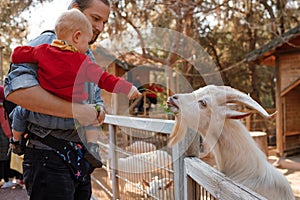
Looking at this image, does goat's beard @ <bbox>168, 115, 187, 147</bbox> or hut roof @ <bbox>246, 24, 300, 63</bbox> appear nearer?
goat's beard @ <bbox>168, 115, 187, 147</bbox>

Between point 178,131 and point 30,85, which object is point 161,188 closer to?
point 178,131

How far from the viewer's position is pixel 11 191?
497 centimetres

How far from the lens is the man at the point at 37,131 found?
1237mm

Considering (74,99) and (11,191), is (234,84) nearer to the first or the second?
(11,191)

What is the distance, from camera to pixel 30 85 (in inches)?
48.8

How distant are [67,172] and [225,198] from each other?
0.68 meters

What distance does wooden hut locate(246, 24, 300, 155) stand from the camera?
24.7ft

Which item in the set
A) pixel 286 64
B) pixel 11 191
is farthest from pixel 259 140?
pixel 11 191

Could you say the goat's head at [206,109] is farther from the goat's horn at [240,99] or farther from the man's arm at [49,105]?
the man's arm at [49,105]

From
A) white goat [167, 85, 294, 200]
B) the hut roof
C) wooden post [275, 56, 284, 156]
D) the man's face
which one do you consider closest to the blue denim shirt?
the man's face

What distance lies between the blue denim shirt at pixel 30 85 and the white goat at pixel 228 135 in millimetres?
876

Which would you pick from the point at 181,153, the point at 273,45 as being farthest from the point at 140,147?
the point at 273,45

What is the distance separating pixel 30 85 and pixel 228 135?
150 cm

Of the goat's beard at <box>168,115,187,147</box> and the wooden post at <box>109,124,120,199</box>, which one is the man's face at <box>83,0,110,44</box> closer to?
the goat's beard at <box>168,115,187,147</box>
